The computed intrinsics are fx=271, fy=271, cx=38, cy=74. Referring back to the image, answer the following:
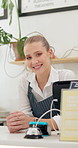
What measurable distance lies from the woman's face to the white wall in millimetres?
762

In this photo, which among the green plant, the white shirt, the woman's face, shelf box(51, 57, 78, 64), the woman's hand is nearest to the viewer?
the woman's hand

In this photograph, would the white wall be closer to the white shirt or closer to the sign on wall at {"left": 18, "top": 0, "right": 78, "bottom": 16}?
the sign on wall at {"left": 18, "top": 0, "right": 78, "bottom": 16}

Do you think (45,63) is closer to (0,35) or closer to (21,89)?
(21,89)

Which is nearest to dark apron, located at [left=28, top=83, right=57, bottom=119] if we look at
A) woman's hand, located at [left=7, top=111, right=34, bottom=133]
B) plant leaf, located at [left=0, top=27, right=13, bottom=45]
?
woman's hand, located at [left=7, top=111, right=34, bottom=133]

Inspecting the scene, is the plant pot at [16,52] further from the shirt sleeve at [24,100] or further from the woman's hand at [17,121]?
the woman's hand at [17,121]

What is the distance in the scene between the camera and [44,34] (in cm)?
298

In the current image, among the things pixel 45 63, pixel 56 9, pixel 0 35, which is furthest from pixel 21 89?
pixel 56 9

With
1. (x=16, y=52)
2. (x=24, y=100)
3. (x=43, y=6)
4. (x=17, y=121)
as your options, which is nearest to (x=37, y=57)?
(x=24, y=100)

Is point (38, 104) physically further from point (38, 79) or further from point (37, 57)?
point (37, 57)

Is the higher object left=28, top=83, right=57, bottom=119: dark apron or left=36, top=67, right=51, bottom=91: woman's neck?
left=36, top=67, right=51, bottom=91: woman's neck

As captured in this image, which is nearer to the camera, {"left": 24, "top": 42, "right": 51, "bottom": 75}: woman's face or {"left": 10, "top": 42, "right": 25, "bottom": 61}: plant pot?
{"left": 24, "top": 42, "right": 51, "bottom": 75}: woman's face

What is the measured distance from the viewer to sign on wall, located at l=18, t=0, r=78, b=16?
2883mm

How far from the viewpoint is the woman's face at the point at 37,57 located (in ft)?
6.49

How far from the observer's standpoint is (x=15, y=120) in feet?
4.85
